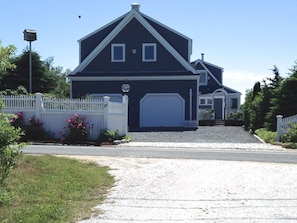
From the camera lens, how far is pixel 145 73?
3092 centimetres

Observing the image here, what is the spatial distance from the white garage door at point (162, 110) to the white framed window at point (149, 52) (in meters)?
2.84

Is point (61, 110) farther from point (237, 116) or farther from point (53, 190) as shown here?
point (237, 116)

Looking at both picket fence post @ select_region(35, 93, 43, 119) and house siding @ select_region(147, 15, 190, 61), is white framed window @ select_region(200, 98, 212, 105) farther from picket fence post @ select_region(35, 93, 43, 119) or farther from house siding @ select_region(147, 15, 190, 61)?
picket fence post @ select_region(35, 93, 43, 119)

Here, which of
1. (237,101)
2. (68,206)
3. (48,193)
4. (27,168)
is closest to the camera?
(68,206)

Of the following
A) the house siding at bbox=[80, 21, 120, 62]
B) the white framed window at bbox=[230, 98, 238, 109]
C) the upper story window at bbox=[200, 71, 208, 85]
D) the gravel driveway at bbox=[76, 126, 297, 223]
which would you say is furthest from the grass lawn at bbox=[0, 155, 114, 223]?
the upper story window at bbox=[200, 71, 208, 85]

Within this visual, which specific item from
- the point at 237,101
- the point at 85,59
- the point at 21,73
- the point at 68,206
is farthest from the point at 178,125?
the point at 68,206

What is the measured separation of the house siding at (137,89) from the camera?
30656 mm

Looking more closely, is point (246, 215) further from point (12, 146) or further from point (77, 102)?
point (77, 102)

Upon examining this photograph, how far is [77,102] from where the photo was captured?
20250 millimetres

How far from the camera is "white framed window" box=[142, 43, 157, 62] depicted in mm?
31219

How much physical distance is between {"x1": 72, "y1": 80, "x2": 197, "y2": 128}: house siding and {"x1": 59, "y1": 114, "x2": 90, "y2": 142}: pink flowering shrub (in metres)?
11.4

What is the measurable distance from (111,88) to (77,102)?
36.4ft

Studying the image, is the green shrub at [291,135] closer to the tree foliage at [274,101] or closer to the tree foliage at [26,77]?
the tree foliage at [274,101]

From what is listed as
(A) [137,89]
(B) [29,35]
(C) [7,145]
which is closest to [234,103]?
(A) [137,89]
